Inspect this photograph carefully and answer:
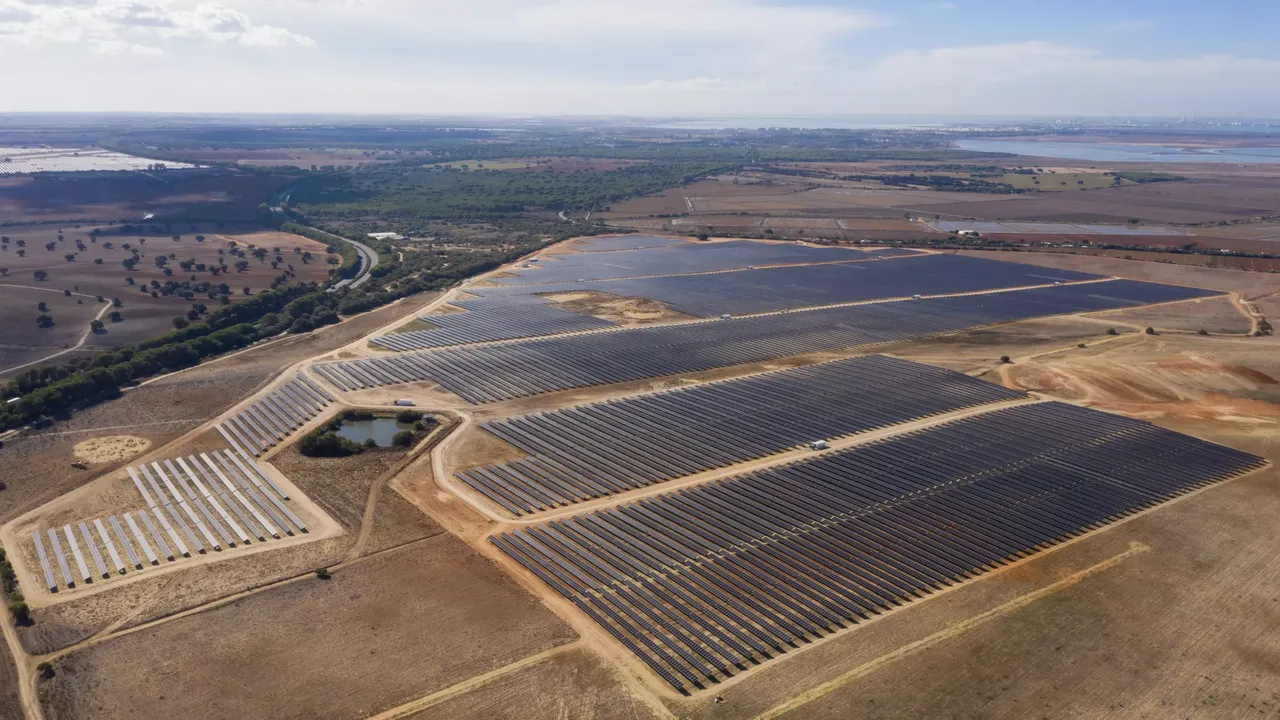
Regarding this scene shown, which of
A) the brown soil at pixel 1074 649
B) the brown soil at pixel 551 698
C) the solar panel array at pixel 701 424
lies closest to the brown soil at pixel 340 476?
the solar panel array at pixel 701 424

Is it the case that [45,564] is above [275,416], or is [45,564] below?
below

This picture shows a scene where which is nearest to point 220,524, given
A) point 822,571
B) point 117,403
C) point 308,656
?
point 308,656

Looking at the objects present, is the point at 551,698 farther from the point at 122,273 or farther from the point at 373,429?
the point at 122,273

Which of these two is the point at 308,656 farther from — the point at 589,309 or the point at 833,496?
the point at 589,309

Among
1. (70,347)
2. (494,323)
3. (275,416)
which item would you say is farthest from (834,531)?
(70,347)

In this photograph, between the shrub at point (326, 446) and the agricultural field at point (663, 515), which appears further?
the shrub at point (326, 446)

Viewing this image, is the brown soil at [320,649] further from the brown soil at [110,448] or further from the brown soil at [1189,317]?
the brown soil at [1189,317]
